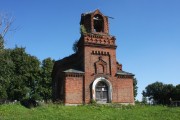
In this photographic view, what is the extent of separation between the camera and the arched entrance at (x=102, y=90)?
94.3 feet

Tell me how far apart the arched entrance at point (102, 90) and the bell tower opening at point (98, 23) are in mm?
5883

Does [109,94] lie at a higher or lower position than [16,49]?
lower

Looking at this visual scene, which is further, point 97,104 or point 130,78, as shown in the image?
point 130,78

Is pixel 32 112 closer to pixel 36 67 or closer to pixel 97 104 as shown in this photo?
pixel 97 104

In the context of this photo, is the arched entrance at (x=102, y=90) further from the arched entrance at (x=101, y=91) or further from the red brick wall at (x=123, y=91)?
the red brick wall at (x=123, y=91)

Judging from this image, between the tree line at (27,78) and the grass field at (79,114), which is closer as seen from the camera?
the grass field at (79,114)

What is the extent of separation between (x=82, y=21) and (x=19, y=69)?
61.2 ft

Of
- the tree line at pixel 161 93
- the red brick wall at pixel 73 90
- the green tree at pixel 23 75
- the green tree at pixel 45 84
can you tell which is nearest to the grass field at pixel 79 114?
the red brick wall at pixel 73 90

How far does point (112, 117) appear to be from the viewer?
834 inches

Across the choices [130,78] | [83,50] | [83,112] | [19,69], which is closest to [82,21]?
[83,50]

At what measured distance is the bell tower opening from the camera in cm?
3151

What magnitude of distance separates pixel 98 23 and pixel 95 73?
19.9 ft

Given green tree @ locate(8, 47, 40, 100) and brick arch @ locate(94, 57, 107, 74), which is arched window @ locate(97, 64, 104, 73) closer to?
brick arch @ locate(94, 57, 107, 74)

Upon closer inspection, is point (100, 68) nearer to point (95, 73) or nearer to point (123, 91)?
point (95, 73)
